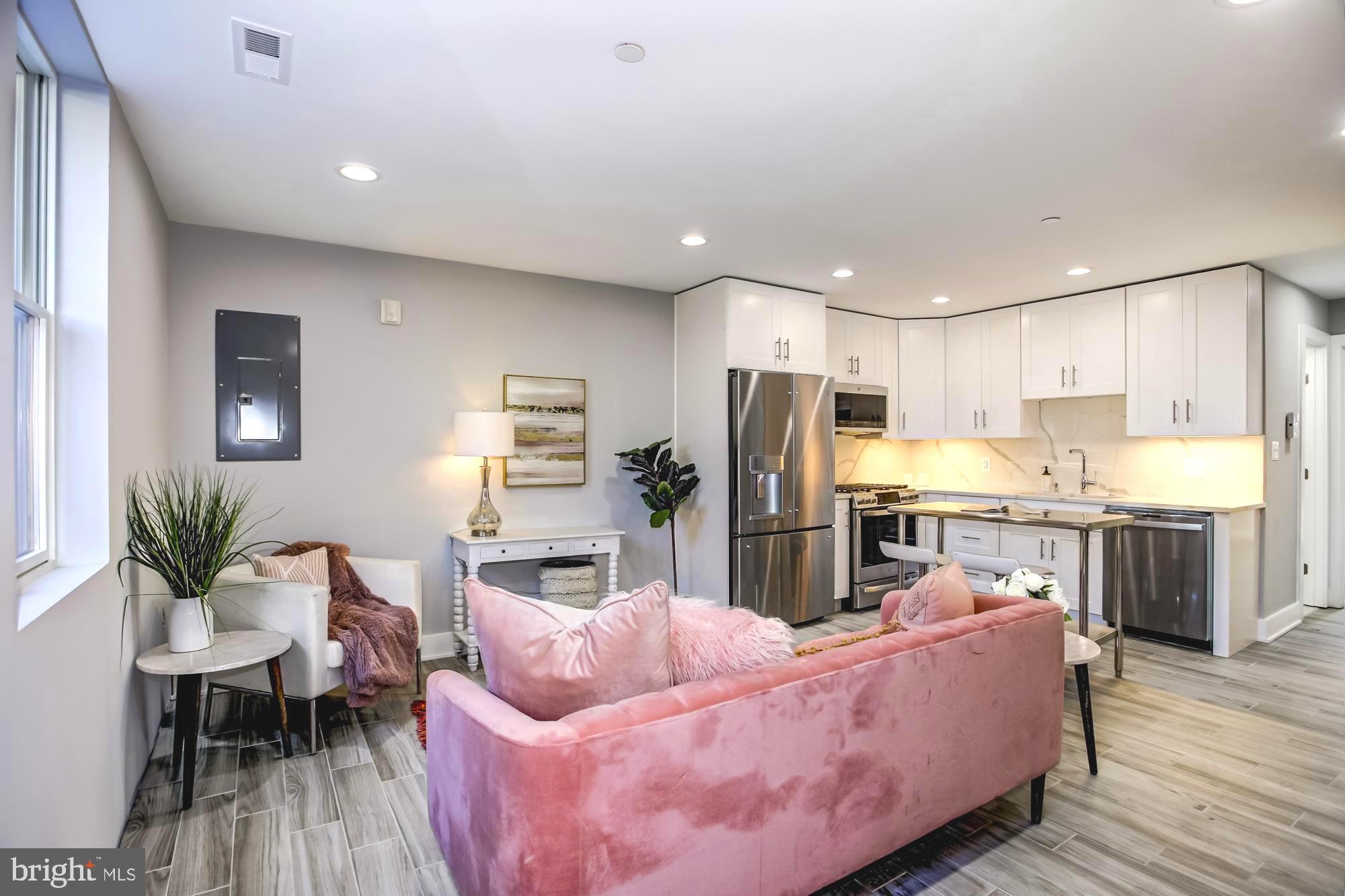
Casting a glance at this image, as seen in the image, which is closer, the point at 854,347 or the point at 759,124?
the point at 759,124

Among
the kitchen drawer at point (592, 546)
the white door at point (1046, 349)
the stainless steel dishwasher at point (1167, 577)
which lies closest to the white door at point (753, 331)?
the kitchen drawer at point (592, 546)

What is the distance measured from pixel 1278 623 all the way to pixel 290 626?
5.93 m

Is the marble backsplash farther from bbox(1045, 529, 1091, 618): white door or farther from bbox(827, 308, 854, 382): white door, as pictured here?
bbox(1045, 529, 1091, 618): white door

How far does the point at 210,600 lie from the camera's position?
2.76 metres

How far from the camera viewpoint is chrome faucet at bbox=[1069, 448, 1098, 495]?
5.22 metres

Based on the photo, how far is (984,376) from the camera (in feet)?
18.2

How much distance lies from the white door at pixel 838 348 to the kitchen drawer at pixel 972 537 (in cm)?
143

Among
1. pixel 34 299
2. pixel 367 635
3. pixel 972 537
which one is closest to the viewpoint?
pixel 34 299

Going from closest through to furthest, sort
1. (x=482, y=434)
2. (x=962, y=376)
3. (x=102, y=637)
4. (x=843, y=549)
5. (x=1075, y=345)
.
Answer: (x=102, y=637)
(x=482, y=434)
(x=1075, y=345)
(x=843, y=549)
(x=962, y=376)

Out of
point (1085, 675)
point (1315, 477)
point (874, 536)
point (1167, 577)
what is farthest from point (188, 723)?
point (1315, 477)

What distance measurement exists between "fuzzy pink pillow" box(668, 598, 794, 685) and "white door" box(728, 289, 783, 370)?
2916 millimetres

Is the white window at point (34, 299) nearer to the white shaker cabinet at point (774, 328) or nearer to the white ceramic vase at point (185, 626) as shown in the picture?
the white ceramic vase at point (185, 626)

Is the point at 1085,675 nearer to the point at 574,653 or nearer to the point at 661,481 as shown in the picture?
the point at 574,653

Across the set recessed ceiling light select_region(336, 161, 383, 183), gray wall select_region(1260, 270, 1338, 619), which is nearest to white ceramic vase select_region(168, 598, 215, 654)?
recessed ceiling light select_region(336, 161, 383, 183)
